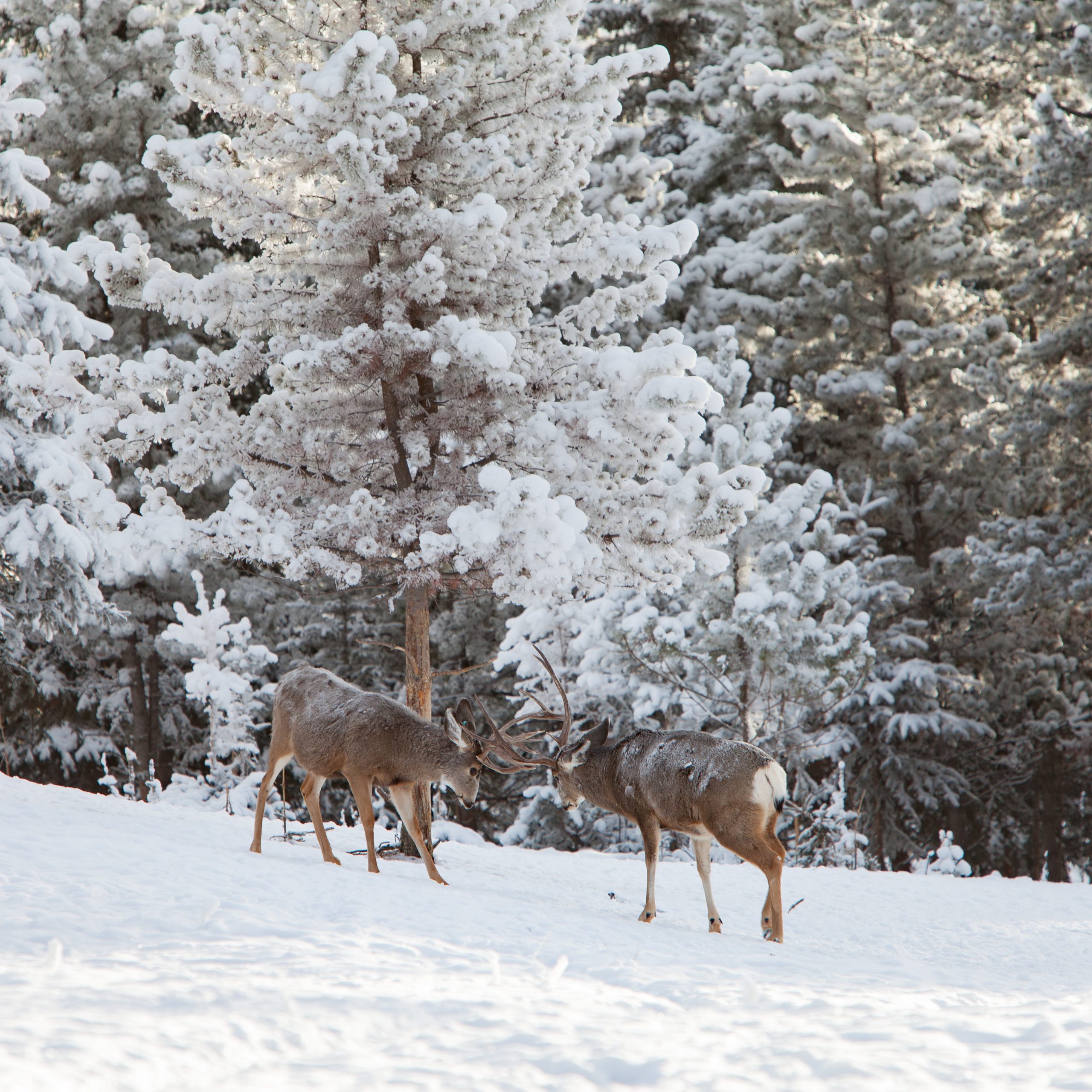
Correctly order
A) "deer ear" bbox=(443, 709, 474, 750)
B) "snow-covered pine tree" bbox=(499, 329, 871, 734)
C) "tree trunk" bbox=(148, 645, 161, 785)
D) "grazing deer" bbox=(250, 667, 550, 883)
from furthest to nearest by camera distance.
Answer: "tree trunk" bbox=(148, 645, 161, 785) → "snow-covered pine tree" bbox=(499, 329, 871, 734) → "grazing deer" bbox=(250, 667, 550, 883) → "deer ear" bbox=(443, 709, 474, 750)

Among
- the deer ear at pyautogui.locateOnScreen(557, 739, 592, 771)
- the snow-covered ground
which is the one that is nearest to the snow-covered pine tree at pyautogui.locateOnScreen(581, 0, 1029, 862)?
the deer ear at pyautogui.locateOnScreen(557, 739, 592, 771)

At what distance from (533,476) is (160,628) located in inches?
562

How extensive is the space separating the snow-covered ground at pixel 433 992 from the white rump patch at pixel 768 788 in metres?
0.78

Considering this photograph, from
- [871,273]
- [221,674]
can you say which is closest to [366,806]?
[221,674]

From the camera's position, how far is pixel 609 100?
9523mm

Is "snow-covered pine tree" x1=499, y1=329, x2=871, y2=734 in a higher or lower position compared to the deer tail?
higher

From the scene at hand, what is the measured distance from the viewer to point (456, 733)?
766 centimetres

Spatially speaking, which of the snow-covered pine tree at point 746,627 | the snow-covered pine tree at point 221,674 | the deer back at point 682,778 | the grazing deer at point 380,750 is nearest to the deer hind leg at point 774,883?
the deer back at point 682,778

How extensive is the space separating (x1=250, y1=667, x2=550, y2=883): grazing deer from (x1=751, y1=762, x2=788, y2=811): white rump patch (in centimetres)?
172

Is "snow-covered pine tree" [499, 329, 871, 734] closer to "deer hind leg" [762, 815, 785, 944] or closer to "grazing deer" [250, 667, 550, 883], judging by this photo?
"grazing deer" [250, 667, 550, 883]

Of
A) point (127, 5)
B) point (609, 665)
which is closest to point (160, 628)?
point (609, 665)

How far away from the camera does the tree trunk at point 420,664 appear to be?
29.8 feet

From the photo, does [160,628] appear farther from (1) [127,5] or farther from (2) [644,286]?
(2) [644,286]

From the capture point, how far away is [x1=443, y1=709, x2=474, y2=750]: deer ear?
7.62 metres
